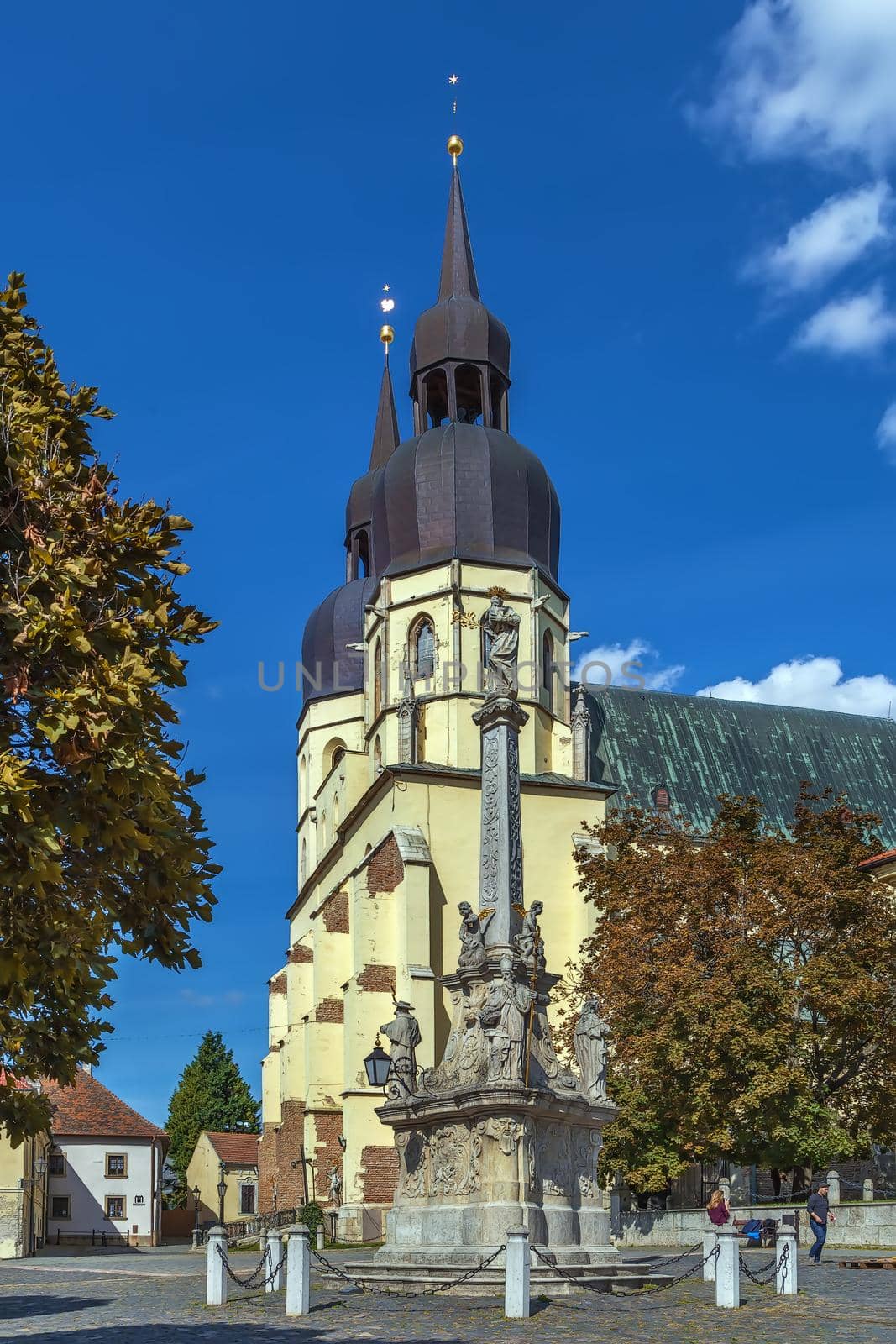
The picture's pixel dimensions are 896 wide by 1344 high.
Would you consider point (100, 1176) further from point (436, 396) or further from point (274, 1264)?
point (274, 1264)

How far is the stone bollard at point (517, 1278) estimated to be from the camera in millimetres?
14398

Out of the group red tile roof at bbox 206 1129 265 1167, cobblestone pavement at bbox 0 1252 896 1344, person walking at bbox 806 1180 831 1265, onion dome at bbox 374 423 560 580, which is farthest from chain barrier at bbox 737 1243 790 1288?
red tile roof at bbox 206 1129 265 1167

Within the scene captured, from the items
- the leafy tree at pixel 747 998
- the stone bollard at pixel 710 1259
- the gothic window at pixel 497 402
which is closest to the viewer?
the stone bollard at pixel 710 1259

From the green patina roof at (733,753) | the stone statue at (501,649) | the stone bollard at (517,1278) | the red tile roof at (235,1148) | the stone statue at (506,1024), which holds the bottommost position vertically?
the red tile roof at (235,1148)

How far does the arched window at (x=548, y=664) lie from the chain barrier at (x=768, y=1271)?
907 inches

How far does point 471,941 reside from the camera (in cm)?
1894

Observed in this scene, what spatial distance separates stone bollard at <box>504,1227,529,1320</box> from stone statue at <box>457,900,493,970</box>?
452cm

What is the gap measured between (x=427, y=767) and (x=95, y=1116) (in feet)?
81.2

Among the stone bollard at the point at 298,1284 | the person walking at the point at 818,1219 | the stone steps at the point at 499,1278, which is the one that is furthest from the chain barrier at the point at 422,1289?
the person walking at the point at 818,1219

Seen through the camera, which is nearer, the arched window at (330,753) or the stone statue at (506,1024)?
the stone statue at (506,1024)

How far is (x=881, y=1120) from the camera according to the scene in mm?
31547

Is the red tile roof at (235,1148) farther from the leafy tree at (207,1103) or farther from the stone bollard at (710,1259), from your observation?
the stone bollard at (710,1259)

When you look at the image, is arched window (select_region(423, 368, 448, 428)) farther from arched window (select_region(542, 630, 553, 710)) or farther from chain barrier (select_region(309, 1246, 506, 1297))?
chain barrier (select_region(309, 1246, 506, 1297))

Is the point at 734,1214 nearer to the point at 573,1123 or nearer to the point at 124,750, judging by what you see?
the point at 573,1123
